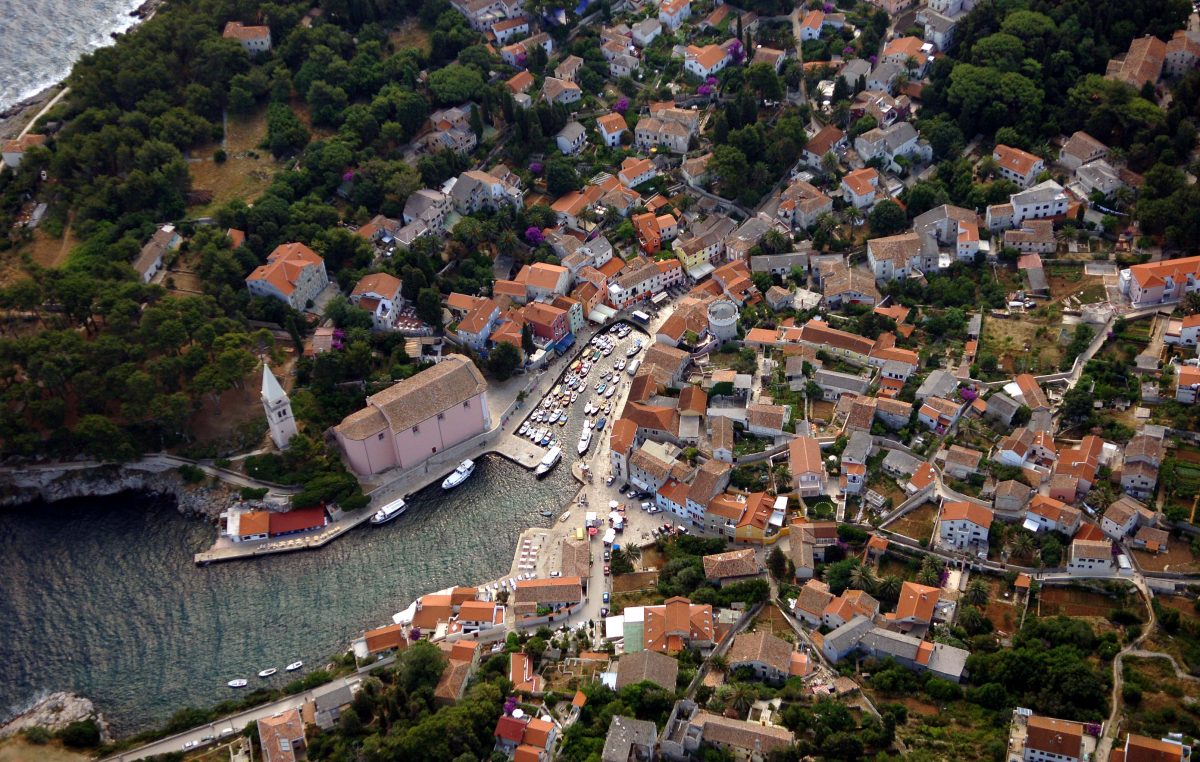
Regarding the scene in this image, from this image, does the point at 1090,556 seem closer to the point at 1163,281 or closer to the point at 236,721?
the point at 1163,281

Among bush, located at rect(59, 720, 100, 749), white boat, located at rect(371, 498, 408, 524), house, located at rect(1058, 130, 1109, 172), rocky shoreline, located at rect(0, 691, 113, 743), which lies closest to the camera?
bush, located at rect(59, 720, 100, 749)

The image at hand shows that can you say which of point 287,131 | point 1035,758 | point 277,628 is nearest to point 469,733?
point 277,628

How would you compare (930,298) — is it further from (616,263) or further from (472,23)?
(472,23)

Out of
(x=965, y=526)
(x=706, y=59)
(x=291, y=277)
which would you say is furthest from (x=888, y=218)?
(x=291, y=277)

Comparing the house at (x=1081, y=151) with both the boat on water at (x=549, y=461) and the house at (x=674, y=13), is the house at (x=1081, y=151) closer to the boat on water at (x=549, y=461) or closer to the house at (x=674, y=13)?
the house at (x=674, y=13)

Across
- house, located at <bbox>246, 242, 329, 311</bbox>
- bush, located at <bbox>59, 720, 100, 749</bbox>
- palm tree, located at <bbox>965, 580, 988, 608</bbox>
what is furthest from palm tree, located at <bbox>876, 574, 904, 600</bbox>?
house, located at <bbox>246, 242, 329, 311</bbox>

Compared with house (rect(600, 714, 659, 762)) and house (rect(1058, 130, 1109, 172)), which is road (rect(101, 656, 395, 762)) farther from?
house (rect(1058, 130, 1109, 172))
